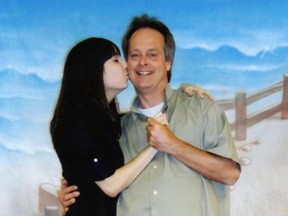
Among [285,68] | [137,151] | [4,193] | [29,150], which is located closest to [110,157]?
[137,151]

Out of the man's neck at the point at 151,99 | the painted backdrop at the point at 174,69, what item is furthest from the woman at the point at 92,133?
the painted backdrop at the point at 174,69

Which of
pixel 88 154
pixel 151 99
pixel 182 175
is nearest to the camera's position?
pixel 88 154

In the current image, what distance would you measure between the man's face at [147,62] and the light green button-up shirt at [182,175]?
0.07 m

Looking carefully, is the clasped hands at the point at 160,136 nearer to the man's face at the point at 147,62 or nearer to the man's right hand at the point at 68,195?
the man's face at the point at 147,62

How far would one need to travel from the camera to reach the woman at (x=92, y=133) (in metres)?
1.58

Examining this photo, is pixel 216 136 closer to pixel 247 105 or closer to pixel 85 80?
pixel 247 105

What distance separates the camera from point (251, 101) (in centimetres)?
190

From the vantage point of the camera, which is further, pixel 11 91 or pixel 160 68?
pixel 11 91

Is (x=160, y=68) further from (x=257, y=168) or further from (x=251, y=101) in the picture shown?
(x=257, y=168)

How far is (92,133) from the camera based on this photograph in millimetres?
1592

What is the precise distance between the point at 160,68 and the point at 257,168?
55cm

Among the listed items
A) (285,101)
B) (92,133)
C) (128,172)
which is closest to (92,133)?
(92,133)

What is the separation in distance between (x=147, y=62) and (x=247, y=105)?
456 mm

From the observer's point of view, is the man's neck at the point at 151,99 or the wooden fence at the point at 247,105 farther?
the wooden fence at the point at 247,105
